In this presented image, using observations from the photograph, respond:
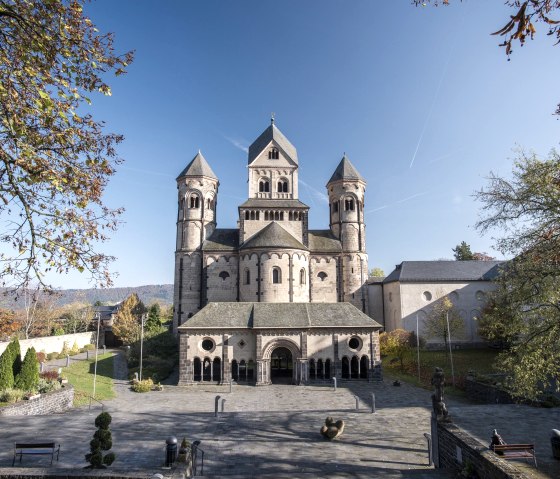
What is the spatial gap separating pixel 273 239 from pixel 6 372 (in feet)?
83.0

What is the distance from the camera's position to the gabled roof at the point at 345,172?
47.9 m

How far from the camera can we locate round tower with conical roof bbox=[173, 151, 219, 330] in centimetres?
4247

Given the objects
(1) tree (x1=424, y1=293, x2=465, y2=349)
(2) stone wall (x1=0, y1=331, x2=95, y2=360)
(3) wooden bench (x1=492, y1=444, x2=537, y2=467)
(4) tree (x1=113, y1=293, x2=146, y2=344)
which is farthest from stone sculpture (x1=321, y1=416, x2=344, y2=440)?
(2) stone wall (x1=0, y1=331, x2=95, y2=360)

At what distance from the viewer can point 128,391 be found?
28125mm

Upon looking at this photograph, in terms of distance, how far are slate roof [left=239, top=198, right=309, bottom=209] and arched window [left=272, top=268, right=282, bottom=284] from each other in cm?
849

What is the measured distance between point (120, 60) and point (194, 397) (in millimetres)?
23559

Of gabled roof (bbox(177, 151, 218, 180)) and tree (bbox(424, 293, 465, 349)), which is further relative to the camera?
gabled roof (bbox(177, 151, 218, 180))

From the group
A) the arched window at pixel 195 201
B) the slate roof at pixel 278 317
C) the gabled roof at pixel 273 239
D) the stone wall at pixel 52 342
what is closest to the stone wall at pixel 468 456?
the slate roof at pixel 278 317

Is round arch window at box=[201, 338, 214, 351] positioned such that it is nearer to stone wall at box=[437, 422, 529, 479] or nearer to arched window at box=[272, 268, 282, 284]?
arched window at box=[272, 268, 282, 284]

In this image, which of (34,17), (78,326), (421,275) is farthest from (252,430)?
(78,326)

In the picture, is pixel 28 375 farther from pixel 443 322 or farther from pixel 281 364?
pixel 443 322

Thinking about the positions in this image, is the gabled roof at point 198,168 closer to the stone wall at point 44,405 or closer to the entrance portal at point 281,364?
the entrance portal at point 281,364

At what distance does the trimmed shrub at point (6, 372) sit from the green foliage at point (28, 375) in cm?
46

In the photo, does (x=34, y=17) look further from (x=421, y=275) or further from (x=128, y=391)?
(x=421, y=275)
